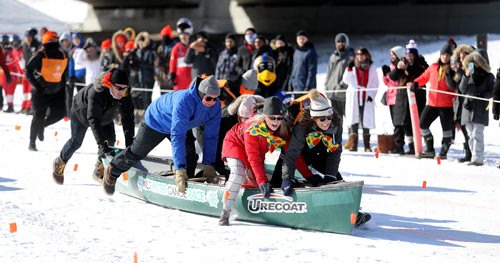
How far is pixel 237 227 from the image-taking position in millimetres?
8453

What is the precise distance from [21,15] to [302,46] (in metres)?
27.0

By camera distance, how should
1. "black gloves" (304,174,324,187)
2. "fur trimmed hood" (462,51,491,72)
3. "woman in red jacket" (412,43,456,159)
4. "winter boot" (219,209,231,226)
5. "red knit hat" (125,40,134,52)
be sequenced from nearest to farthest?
1. "winter boot" (219,209,231,226)
2. "black gloves" (304,174,324,187)
3. "fur trimmed hood" (462,51,491,72)
4. "woman in red jacket" (412,43,456,159)
5. "red knit hat" (125,40,134,52)

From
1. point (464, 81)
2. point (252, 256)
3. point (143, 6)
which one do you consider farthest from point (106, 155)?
point (143, 6)

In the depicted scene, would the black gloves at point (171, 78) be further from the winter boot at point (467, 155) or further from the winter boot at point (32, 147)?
the winter boot at point (467, 155)

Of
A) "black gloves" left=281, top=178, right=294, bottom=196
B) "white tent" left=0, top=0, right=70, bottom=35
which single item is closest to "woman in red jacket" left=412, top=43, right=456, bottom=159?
"black gloves" left=281, top=178, right=294, bottom=196

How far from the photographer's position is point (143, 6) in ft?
127

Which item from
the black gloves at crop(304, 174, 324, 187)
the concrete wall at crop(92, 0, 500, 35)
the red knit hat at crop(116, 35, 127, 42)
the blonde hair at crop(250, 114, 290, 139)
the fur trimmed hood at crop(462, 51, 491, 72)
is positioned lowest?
the black gloves at crop(304, 174, 324, 187)

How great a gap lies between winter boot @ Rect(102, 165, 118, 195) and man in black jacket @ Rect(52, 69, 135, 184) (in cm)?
41

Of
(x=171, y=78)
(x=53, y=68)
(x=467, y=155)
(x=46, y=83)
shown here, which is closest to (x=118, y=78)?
(x=46, y=83)

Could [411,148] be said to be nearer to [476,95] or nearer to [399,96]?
[399,96]

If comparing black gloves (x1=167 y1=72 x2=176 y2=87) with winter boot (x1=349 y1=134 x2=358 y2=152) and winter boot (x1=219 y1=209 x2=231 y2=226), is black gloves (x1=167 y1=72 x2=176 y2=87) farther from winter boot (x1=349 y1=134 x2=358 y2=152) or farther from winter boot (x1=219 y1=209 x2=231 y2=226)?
winter boot (x1=219 y1=209 x2=231 y2=226)

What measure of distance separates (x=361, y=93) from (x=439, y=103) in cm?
152

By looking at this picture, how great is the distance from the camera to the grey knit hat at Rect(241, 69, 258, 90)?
11094mm

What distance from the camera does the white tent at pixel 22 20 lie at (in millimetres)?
38438
